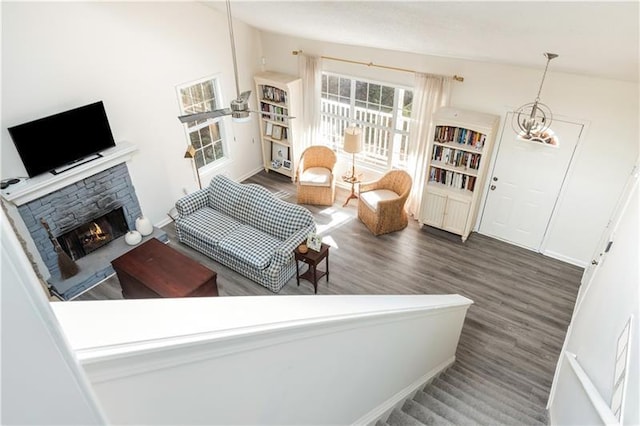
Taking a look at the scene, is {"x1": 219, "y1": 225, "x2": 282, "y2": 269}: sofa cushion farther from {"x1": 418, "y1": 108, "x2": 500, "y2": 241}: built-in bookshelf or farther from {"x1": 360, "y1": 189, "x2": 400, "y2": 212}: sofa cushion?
{"x1": 418, "y1": 108, "x2": 500, "y2": 241}: built-in bookshelf

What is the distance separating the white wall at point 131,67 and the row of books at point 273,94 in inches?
11.3

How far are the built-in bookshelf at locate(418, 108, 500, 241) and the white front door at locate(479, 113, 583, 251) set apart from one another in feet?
0.66

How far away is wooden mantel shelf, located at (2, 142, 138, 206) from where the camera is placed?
4.49 meters

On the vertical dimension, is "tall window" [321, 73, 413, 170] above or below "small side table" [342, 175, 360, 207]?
above

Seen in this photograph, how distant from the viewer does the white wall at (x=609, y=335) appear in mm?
1547

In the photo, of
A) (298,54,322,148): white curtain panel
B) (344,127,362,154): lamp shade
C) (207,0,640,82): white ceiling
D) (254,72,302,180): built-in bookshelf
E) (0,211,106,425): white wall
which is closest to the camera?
(0,211,106,425): white wall

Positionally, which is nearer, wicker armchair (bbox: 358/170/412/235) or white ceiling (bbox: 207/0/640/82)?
white ceiling (bbox: 207/0/640/82)

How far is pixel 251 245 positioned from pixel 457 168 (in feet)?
10.2

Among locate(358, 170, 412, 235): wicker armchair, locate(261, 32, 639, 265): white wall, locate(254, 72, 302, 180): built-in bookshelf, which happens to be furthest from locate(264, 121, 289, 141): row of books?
locate(261, 32, 639, 265): white wall

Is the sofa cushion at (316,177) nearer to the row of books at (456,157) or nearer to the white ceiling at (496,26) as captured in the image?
the row of books at (456,157)

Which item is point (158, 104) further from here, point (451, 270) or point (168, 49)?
point (451, 270)

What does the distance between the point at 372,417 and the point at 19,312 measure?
8.44ft

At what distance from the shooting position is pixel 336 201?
714 centimetres

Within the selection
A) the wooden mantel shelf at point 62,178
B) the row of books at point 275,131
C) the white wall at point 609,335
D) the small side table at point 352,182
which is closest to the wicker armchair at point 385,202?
the small side table at point 352,182
